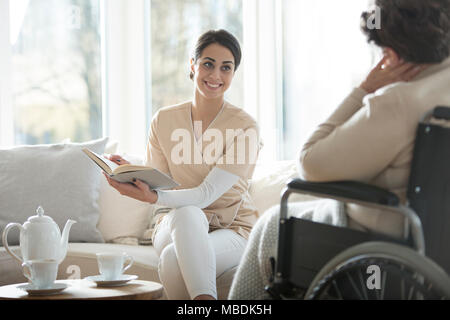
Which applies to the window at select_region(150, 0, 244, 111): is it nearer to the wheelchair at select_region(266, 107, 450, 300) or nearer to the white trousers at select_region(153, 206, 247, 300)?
the white trousers at select_region(153, 206, 247, 300)

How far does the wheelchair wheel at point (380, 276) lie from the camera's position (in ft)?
3.75

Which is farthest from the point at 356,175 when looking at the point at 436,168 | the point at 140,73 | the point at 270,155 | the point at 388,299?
the point at 140,73

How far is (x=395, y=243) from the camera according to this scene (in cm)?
128

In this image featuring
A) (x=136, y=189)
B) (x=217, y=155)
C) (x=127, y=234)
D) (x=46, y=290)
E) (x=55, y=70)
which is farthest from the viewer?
(x=55, y=70)

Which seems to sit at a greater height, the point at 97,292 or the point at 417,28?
the point at 417,28

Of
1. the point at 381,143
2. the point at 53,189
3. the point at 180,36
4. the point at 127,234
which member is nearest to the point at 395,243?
the point at 381,143

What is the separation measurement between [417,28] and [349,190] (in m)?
0.41

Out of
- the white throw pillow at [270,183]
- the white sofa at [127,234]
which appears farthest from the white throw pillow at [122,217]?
the white throw pillow at [270,183]

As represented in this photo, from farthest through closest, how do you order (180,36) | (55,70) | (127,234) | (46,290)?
(180,36), (55,70), (127,234), (46,290)

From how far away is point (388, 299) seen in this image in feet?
4.23

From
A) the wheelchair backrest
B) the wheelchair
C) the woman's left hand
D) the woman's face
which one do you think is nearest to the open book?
the woman's left hand

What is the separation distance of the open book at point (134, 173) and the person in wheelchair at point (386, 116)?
1.82ft

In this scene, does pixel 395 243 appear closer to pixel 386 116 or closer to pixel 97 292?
pixel 386 116

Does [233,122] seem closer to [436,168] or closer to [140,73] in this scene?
[436,168]
